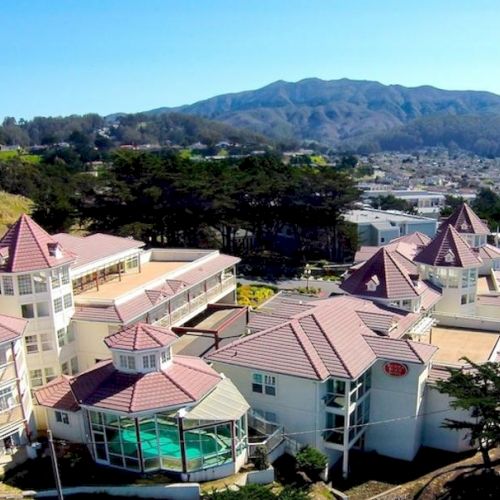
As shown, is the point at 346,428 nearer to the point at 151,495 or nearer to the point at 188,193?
the point at 151,495

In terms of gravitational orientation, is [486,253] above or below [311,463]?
above

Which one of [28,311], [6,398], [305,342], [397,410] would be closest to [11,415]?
[6,398]

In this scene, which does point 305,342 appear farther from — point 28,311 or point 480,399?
point 28,311

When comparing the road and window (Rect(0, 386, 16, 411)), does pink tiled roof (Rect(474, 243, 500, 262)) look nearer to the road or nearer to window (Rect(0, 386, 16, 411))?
the road

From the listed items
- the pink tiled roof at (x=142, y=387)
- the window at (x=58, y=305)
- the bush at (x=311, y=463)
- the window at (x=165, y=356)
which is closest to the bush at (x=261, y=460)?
the bush at (x=311, y=463)

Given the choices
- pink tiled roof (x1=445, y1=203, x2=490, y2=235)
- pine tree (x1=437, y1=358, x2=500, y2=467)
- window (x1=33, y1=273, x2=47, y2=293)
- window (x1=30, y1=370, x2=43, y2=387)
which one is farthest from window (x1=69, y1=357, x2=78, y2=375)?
pink tiled roof (x1=445, y1=203, x2=490, y2=235)
